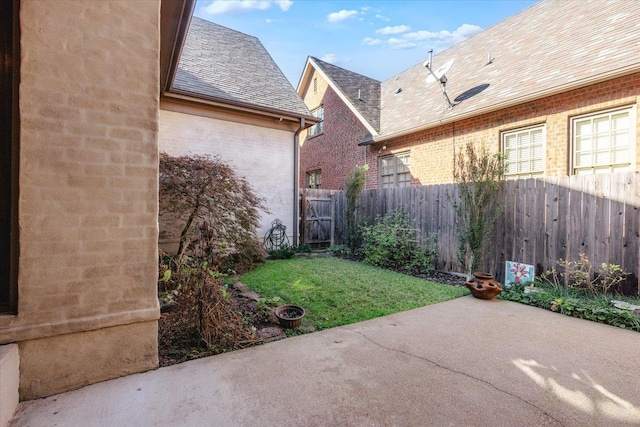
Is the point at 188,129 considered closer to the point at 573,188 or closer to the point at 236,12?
the point at 236,12

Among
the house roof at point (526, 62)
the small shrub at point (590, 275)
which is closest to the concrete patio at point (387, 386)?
the small shrub at point (590, 275)

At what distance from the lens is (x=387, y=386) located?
7.40 feet

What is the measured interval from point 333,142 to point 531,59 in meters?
7.40

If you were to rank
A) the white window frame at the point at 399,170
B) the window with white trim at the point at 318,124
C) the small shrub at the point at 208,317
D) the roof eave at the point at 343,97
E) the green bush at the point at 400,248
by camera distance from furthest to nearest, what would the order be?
1. the window with white trim at the point at 318,124
2. the roof eave at the point at 343,97
3. the white window frame at the point at 399,170
4. the green bush at the point at 400,248
5. the small shrub at the point at 208,317

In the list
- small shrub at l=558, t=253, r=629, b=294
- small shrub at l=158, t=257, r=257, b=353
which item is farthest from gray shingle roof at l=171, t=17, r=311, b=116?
small shrub at l=558, t=253, r=629, b=294

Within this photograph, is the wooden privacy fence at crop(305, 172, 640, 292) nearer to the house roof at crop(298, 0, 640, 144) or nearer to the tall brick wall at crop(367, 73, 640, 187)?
the tall brick wall at crop(367, 73, 640, 187)

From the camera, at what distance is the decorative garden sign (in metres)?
4.93

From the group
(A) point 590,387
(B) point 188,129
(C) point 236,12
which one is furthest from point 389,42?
(A) point 590,387

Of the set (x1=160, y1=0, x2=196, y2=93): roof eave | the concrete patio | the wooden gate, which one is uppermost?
(x1=160, y1=0, x2=196, y2=93): roof eave

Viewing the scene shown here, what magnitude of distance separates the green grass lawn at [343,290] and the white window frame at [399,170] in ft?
14.1

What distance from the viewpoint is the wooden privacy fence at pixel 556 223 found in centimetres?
410

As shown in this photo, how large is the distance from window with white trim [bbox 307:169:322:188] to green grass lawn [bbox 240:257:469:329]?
7903 millimetres

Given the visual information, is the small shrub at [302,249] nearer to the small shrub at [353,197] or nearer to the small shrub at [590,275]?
the small shrub at [353,197]

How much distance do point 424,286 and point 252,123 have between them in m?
6.06
